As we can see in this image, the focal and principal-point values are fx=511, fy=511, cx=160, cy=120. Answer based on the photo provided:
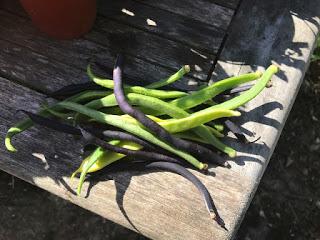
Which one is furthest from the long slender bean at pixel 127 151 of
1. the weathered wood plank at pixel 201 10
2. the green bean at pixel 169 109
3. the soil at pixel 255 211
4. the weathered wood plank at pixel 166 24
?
the soil at pixel 255 211

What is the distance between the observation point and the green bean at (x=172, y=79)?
190 cm

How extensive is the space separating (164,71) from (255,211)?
1136 mm

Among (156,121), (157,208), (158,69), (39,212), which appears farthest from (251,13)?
(39,212)

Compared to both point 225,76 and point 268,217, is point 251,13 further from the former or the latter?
point 268,217

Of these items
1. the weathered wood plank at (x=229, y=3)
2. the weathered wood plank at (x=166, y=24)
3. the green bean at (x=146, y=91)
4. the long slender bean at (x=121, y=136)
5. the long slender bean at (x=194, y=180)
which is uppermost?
the weathered wood plank at (x=229, y=3)

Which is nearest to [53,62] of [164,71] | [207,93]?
[164,71]

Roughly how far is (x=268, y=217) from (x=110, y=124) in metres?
1.33

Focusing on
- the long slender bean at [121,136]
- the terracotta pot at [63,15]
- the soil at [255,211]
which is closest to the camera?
the long slender bean at [121,136]

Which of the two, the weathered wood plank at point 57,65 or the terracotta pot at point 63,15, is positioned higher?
the terracotta pot at point 63,15

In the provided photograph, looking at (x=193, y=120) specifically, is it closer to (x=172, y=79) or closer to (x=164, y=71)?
(x=172, y=79)

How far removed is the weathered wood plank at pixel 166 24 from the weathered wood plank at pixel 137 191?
2.00 ft

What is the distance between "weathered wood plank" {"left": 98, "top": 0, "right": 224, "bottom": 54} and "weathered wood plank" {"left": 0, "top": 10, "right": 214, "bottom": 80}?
0.03 metres

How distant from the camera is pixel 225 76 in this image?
6.77 ft

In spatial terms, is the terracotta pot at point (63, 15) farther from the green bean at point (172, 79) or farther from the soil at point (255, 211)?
the soil at point (255, 211)
